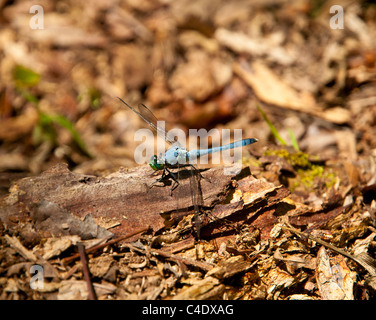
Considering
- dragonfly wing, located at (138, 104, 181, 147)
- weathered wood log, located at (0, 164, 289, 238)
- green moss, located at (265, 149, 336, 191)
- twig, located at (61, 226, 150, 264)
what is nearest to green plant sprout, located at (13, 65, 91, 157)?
dragonfly wing, located at (138, 104, 181, 147)

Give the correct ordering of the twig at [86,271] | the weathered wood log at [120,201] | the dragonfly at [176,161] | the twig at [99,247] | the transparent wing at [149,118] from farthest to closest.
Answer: the transparent wing at [149,118]
the dragonfly at [176,161]
the weathered wood log at [120,201]
the twig at [99,247]
the twig at [86,271]

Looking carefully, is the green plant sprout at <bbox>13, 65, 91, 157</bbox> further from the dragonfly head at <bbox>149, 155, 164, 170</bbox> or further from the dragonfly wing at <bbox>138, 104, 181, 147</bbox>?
the dragonfly head at <bbox>149, 155, 164, 170</bbox>

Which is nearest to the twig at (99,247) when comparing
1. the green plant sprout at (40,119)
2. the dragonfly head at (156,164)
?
the dragonfly head at (156,164)

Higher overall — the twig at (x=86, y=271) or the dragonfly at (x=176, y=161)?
the dragonfly at (x=176, y=161)

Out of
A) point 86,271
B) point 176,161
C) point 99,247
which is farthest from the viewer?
point 176,161

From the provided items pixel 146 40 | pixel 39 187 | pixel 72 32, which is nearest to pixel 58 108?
pixel 72 32

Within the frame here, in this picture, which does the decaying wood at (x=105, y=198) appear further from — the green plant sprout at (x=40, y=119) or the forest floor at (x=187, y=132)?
the green plant sprout at (x=40, y=119)

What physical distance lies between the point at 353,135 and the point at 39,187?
4.35 m

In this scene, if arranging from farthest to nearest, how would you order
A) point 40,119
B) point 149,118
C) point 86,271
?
point 40,119
point 149,118
point 86,271

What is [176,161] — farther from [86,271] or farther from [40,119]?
[40,119]

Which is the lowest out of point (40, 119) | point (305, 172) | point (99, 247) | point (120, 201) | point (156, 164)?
point (99, 247)

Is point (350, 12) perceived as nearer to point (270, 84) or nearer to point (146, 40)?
point (270, 84)

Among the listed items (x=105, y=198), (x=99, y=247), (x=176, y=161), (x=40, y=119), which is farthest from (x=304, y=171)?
(x=40, y=119)

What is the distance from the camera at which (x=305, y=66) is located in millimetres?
5395
